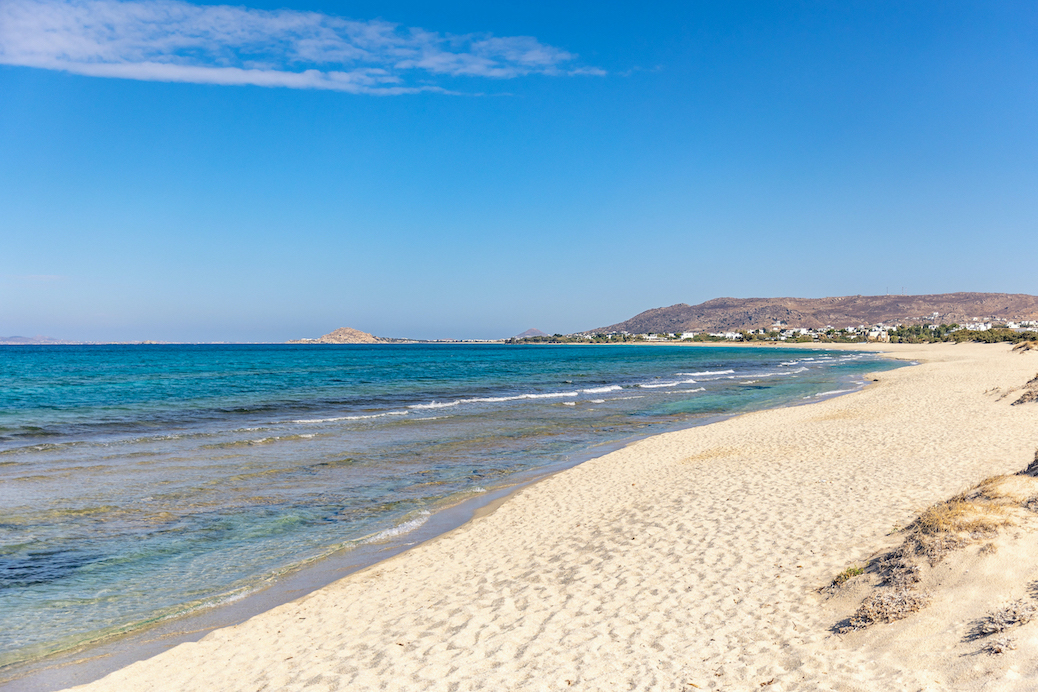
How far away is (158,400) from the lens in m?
30.0

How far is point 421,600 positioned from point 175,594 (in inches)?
139

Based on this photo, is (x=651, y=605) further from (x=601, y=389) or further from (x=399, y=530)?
(x=601, y=389)

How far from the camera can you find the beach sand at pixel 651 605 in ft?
16.6

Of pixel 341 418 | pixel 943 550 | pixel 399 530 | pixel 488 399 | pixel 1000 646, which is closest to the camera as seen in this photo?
pixel 1000 646

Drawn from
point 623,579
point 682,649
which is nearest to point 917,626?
point 682,649

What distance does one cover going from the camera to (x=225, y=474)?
14820 mm

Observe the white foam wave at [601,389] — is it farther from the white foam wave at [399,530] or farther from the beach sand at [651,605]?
the white foam wave at [399,530]

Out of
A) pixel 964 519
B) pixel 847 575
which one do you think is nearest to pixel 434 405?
pixel 847 575

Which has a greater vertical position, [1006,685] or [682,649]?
[1006,685]

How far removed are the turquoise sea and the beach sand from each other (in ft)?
6.13

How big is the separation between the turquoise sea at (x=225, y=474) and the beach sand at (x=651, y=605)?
1867 mm

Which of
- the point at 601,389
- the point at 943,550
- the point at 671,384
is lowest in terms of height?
the point at 671,384

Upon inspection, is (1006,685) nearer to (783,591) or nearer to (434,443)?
(783,591)

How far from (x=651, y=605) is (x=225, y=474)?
12.2 meters
